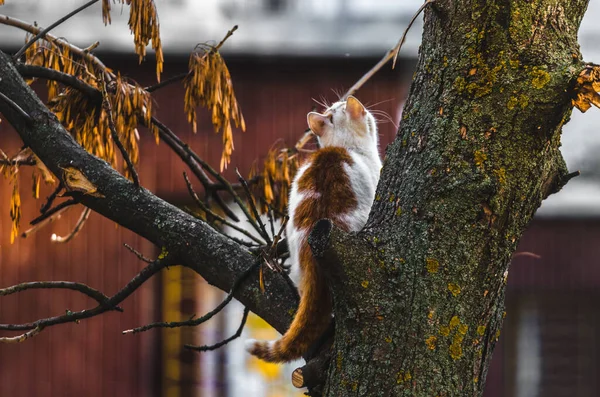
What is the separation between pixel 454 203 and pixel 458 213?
0.06 feet

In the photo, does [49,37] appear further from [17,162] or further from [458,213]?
[458,213]

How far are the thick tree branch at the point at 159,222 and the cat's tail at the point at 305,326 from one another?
66 mm

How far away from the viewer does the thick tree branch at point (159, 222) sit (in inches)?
56.8

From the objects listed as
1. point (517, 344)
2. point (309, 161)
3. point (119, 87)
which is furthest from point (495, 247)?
point (517, 344)

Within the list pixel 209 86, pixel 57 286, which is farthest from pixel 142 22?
pixel 57 286

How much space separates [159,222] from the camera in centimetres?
150

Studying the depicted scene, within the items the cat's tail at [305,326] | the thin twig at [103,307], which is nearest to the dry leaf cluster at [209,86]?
the thin twig at [103,307]

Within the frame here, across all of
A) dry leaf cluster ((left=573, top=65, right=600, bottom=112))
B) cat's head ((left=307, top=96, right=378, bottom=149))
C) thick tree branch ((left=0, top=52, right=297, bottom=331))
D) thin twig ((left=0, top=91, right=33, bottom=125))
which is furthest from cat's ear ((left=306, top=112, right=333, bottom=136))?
dry leaf cluster ((left=573, top=65, right=600, bottom=112))

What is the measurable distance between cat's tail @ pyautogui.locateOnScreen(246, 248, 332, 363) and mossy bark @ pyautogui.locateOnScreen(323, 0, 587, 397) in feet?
0.42

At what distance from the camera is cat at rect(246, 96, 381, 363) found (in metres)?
1.32

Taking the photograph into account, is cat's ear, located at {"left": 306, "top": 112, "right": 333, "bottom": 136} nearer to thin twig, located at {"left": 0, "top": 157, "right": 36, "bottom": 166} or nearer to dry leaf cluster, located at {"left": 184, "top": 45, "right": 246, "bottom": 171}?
dry leaf cluster, located at {"left": 184, "top": 45, "right": 246, "bottom": 171}

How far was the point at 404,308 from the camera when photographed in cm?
116

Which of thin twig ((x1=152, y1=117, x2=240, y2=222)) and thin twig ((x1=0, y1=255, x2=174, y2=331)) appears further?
thin twig ((x1=152, y1=117, x2=240, y2=222))

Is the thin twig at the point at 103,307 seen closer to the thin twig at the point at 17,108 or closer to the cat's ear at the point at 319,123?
the thin twig at the point at 17,108
